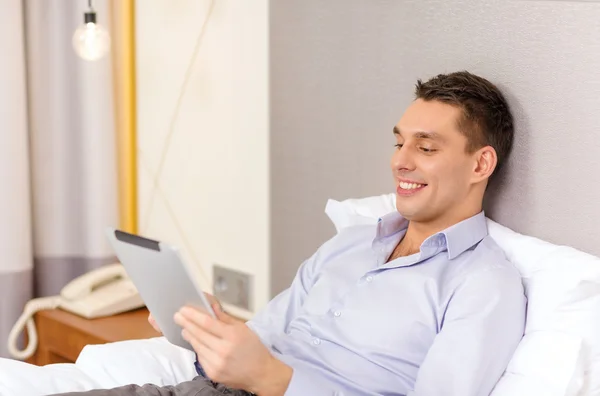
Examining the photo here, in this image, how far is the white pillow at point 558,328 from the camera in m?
1.40

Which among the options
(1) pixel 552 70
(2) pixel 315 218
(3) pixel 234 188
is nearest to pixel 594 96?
(1) pixel 552 70

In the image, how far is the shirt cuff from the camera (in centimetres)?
145

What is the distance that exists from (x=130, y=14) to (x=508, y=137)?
163 cm

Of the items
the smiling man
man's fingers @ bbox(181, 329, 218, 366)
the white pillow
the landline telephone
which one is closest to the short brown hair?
the smiling man

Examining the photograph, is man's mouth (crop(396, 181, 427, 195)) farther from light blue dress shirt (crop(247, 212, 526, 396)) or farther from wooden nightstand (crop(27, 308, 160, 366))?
wooden nightstand (crop(27, 308, 160, 366))

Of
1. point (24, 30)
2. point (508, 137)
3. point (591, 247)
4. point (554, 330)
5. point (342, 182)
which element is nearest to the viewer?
point (554, 330)

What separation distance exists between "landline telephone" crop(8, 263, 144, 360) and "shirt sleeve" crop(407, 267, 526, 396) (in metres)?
1.41

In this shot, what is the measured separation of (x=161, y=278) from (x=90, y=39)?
1325 mm

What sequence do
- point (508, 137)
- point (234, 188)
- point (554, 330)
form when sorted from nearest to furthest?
1. point (554, 330)
2. point (508, 137)
3. point (234, 188)

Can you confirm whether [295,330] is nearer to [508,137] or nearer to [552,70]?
[508,137]

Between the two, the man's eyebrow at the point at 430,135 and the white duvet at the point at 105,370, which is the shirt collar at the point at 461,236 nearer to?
the man's eyebrow at the point at 430,135

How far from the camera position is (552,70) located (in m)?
1.62

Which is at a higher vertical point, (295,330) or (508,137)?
(508,137)

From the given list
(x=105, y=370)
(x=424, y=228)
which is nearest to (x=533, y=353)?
(x=424, y=228)
